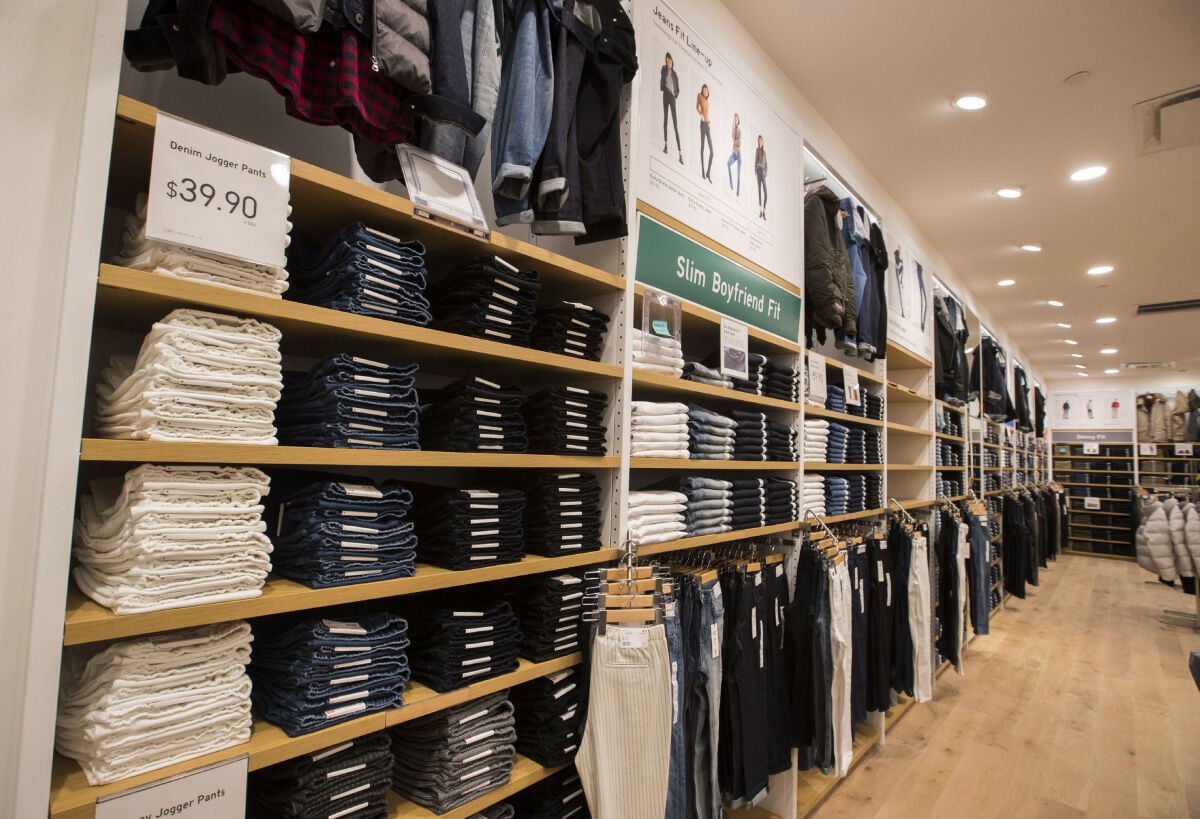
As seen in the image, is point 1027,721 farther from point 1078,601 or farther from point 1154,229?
point 1078,601

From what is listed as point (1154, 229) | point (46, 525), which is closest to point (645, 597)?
point (46, 525)

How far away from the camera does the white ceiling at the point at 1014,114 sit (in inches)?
104

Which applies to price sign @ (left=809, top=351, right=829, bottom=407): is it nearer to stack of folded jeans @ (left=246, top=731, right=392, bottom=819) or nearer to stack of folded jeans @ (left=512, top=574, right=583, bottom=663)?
stack of folded jeans @ (left=512, top=574, right=583, bottom=663)

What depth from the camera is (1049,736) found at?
12.5 feet

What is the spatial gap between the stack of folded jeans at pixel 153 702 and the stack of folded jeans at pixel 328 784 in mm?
170

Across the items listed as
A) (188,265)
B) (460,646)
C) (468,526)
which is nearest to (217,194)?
(188,265)

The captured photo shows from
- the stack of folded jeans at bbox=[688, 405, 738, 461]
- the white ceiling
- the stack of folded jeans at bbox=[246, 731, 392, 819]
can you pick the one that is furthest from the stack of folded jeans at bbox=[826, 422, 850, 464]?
the stack of folded jeans at bbox=[246, 731, 392, 819]

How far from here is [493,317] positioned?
1.58 meters

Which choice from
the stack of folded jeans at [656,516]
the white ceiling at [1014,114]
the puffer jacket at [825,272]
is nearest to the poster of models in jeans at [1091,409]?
the white ceiling at [1014,114]

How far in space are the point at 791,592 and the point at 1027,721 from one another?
8.32ft

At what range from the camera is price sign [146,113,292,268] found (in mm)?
999

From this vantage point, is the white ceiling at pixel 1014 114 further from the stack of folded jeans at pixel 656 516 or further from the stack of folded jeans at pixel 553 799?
the stack of folded jeans at pixel 553 799

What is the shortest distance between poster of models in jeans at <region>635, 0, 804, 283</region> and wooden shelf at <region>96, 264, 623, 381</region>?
771mm

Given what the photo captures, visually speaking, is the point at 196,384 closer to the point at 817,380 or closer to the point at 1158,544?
the point at 817,380
